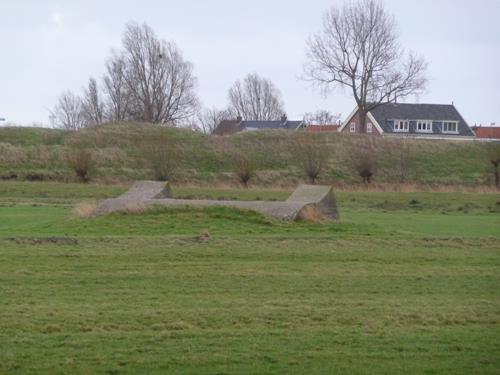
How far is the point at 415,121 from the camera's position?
9175 centimetres

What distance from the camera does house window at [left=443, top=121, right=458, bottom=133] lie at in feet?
303

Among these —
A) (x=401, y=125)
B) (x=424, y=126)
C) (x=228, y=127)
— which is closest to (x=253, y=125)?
(x=228, y=127)

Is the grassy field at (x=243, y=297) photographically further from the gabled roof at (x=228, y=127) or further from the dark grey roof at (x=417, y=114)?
the gabled roof at (x=228, y=127)

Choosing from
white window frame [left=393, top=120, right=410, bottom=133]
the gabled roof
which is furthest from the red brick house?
the gabled roof

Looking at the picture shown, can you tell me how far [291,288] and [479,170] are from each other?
4791cm

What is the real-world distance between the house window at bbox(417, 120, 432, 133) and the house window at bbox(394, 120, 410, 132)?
130cm

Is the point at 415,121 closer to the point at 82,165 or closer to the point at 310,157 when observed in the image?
the point at 310,157

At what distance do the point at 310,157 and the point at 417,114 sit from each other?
43122mm

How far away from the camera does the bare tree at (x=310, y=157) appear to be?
51594 mm

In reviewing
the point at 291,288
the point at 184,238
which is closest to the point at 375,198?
the point at 184,238

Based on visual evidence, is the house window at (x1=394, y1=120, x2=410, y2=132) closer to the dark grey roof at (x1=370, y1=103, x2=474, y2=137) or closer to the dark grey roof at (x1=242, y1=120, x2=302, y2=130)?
the dark grey roof at (x1=370, y1=103, x2=474, y2=137)

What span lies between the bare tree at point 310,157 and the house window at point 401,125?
35.7 meters

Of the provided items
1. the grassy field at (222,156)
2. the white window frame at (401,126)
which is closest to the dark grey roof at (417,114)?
the white window frame at (401,126)

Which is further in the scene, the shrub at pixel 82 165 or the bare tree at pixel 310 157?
the bare tree at pixel 310 157
